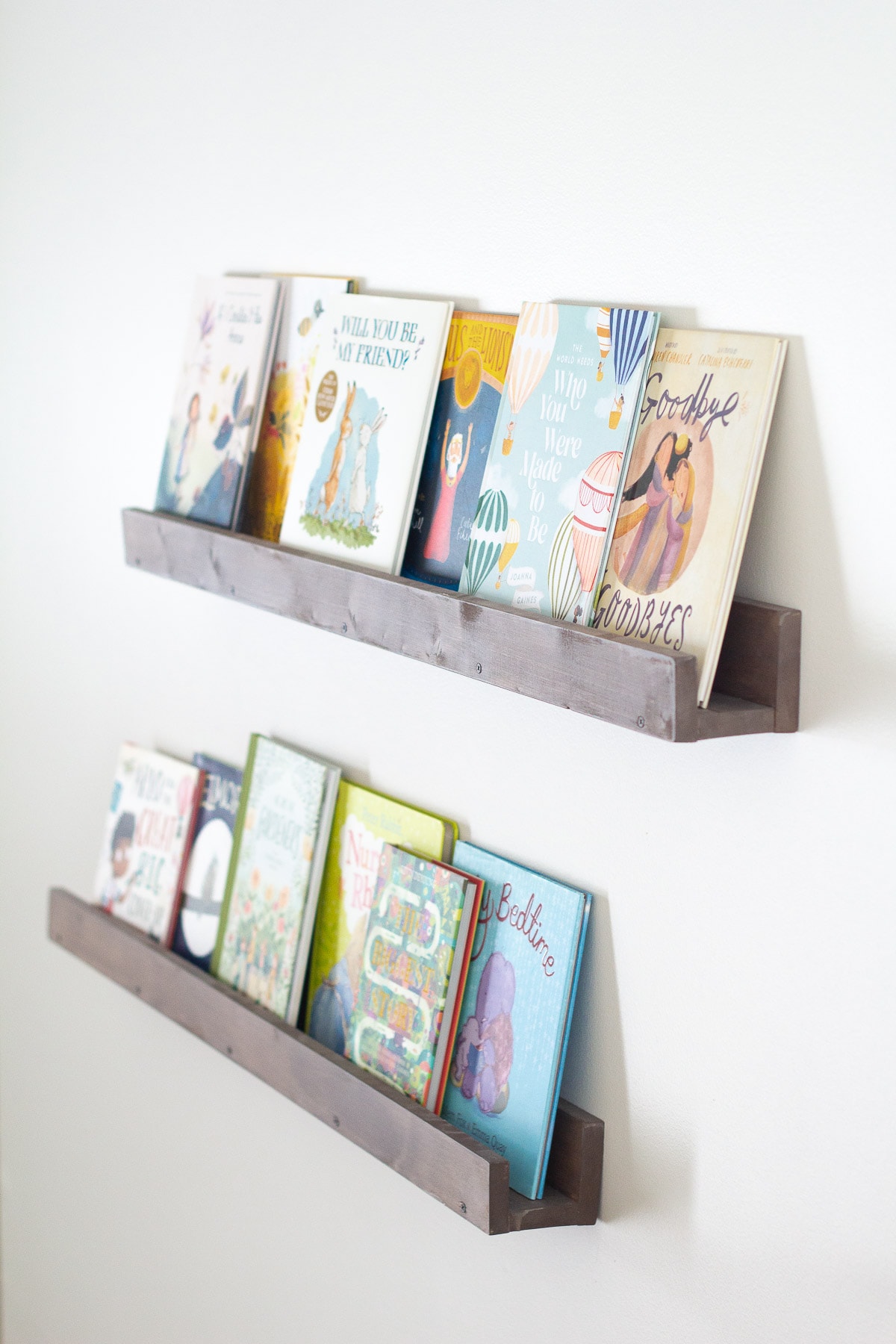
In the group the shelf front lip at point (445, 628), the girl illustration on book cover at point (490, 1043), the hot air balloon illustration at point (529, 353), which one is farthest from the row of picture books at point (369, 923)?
the hot air balloon illustration at point (529, 353)

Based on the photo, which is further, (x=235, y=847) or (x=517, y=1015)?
(x=235, y=847)

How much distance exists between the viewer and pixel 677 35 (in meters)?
0.93

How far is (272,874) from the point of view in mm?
1354

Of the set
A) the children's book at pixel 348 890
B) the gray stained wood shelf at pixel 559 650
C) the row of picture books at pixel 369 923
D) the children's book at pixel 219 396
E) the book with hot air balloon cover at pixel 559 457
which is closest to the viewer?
the gray stained wood shelf at pixel 559 650

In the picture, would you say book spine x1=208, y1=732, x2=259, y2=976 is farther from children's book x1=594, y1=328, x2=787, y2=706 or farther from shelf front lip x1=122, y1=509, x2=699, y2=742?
children's book x1=594, y1=328, x2=787, y2=706

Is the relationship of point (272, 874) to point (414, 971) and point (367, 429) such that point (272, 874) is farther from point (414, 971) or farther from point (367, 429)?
point (367, 429)

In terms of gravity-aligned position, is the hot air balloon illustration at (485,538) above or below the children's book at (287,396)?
below

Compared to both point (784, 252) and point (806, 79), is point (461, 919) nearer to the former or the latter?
point (784, 252)

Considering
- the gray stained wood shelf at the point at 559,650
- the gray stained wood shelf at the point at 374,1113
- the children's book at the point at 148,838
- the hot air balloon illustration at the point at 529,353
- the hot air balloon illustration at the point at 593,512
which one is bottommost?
the gray stained wood shelf at the point at 374,1113

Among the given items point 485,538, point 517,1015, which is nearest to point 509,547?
point 485,538

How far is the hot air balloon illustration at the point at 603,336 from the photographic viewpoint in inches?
38.3

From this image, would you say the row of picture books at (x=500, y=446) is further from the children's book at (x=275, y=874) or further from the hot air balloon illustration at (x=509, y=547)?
the children's book at (x=275, y=874)

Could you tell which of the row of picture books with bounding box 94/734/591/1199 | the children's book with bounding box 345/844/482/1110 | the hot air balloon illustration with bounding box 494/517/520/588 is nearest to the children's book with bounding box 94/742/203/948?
the row of picture books with bounding box 94/734/591/1199

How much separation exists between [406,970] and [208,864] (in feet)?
1.39
